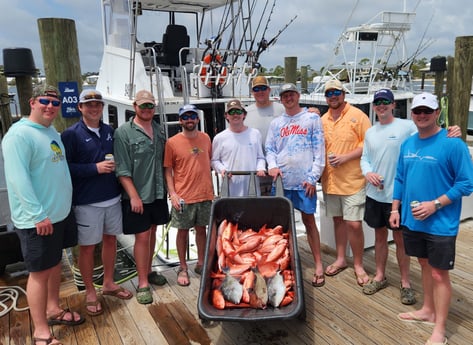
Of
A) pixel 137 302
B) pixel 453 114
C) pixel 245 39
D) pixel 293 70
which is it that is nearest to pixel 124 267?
pixel 137 302

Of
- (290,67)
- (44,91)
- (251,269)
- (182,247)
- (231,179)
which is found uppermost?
(290,67)

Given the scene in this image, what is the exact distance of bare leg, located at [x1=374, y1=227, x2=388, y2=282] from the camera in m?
3.31

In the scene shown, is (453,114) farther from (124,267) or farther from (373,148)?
(124,267)

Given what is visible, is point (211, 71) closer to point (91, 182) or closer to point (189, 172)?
point (189, 172)

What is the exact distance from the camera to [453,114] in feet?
23.3

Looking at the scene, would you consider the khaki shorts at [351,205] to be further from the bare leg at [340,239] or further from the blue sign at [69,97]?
the blue sign at [69,97]

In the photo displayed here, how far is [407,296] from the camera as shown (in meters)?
3.18

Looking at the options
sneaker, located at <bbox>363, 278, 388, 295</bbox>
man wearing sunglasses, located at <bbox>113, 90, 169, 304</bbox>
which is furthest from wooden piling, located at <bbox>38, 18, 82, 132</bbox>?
sneaker, located at <bbox>363, 278, 388, 295</bbox>

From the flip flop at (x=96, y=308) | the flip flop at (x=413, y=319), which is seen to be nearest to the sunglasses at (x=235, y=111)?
the flip flop at (x=96, y=308)

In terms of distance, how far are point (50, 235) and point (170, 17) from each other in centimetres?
680

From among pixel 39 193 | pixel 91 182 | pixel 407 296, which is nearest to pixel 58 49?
pixel 91 182

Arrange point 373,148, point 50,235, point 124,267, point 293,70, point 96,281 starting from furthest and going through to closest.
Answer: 1. point 293,70
2. point 124,267
3. point 96,281
4. point 373,148
5. point 50,235

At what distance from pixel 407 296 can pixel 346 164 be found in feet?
3.86

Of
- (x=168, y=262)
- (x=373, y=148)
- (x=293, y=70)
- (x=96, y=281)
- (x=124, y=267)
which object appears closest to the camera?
(x=373, y=148)
